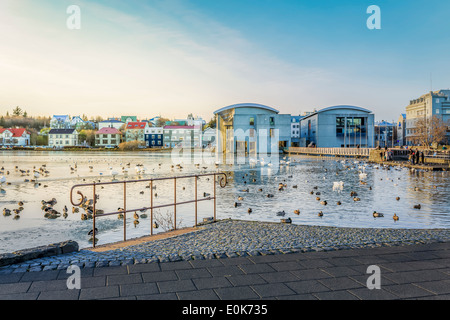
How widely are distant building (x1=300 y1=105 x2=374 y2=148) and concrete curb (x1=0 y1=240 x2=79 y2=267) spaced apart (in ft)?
255

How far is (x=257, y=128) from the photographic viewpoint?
77.7 metres

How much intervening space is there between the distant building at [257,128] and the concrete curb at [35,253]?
71674mm

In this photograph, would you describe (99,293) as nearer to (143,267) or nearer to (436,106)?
(143,267)

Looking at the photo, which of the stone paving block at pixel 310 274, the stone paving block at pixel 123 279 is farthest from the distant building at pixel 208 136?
the stone paving block at pixel 123 279

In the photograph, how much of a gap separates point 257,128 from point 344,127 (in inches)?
766

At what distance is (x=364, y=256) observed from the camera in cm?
530

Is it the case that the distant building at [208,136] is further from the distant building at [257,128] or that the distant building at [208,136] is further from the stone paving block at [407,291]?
the stone paving block at [407,291]

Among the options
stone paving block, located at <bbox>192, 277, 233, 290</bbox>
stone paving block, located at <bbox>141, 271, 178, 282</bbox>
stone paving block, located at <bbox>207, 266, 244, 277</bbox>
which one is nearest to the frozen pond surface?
stone paving block, located at <bbox>141, 271, 178, 282</bbox>

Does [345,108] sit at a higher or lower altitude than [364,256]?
higher

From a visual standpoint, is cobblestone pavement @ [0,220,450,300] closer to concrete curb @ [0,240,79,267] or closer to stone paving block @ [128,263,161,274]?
stone paving block @ [128,263,161,274]

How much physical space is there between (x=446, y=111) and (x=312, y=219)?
361 feet

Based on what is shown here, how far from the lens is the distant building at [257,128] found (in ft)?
253

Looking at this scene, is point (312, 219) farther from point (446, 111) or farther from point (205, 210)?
point (446, 111)
